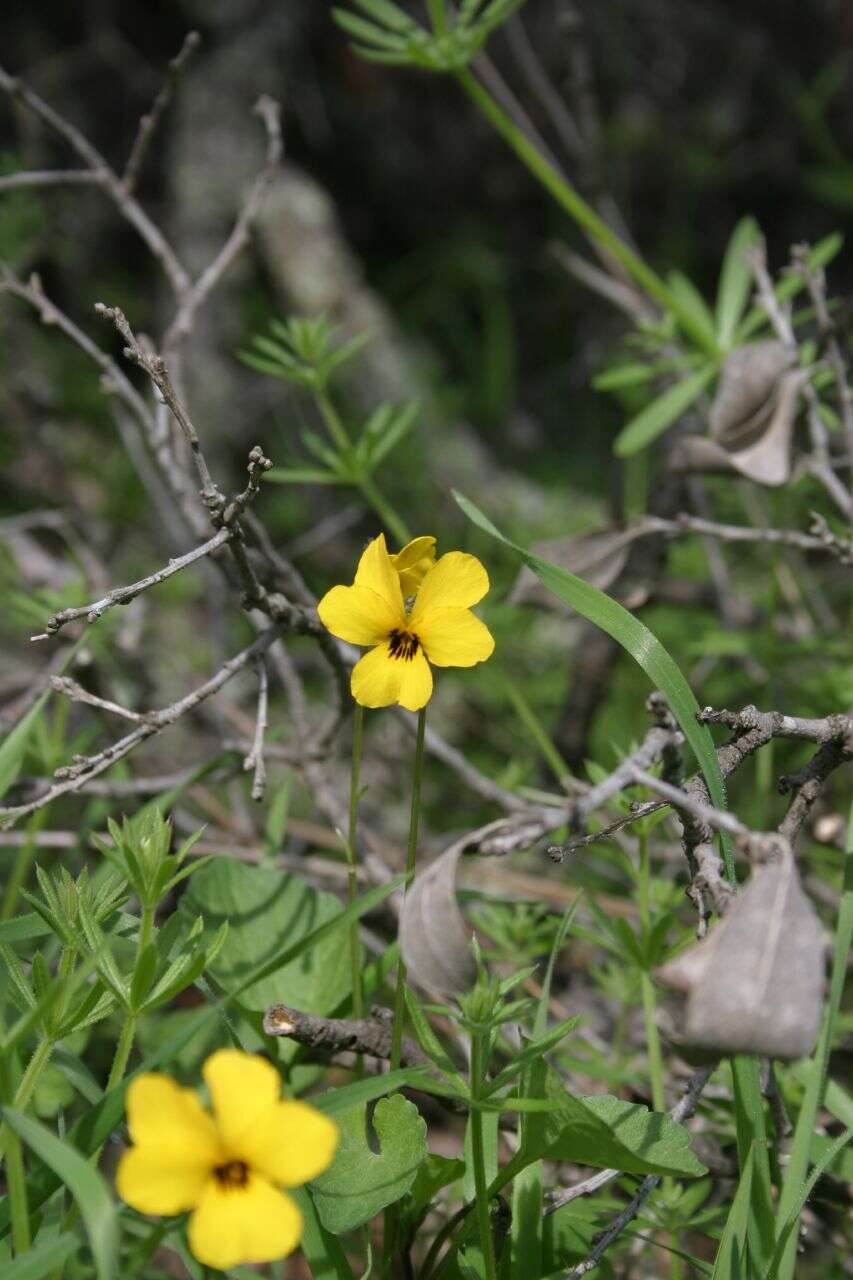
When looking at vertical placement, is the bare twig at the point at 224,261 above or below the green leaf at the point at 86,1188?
above

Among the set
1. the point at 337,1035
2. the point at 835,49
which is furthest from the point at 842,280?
the point at 337,1035

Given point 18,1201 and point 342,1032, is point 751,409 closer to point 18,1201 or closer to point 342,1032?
point 342,1032

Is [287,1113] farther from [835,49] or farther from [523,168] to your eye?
[835,49]

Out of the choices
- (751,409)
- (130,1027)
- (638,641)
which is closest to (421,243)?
(751,409)

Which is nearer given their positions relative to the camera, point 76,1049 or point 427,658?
point 427,658

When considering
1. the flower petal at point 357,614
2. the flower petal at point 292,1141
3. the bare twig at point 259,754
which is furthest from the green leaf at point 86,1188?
the flower petal at point 357,614

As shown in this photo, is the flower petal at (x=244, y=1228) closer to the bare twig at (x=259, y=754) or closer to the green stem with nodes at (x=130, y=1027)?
the green stem with nodes at (x=130, y=1027)
